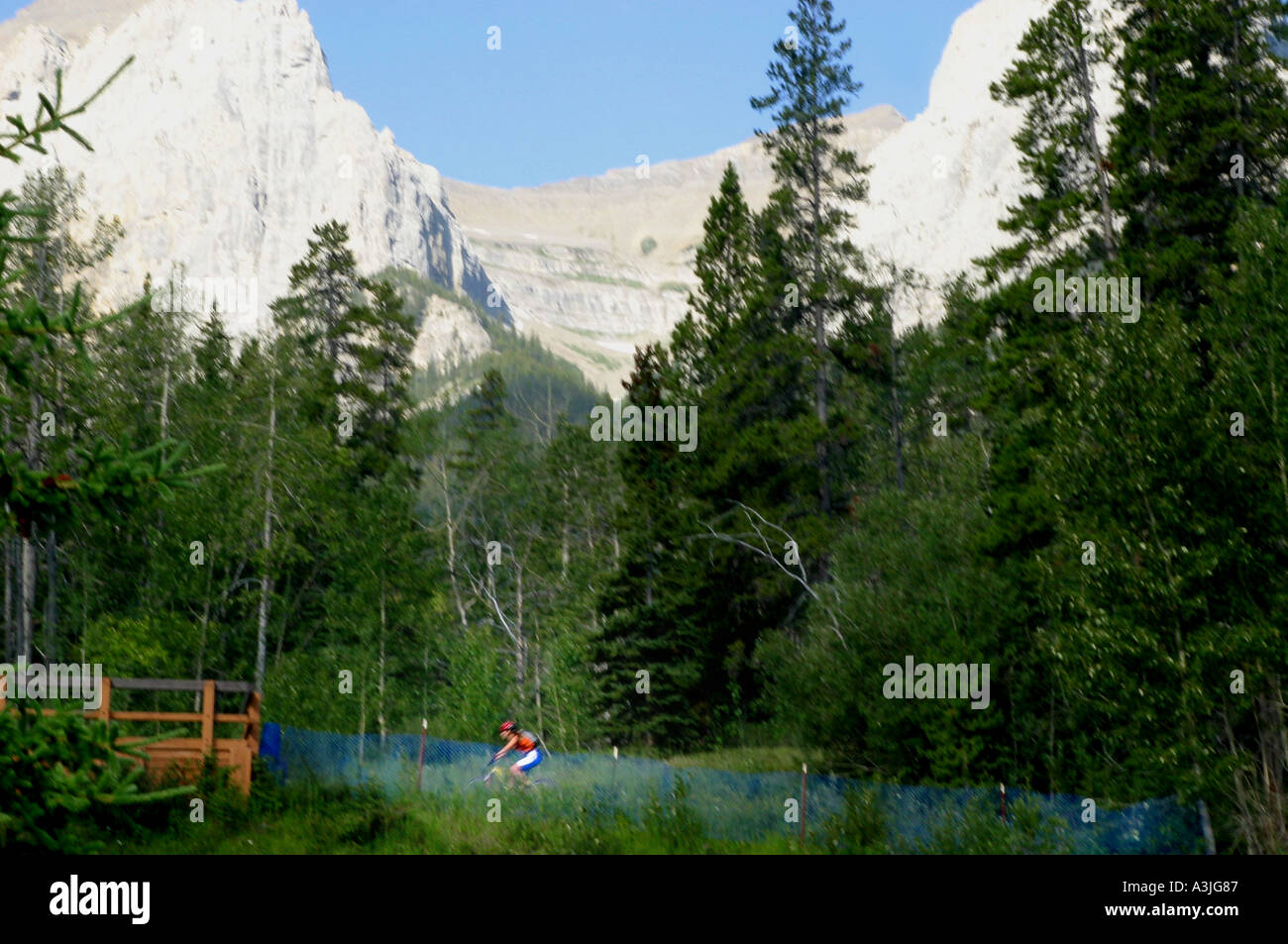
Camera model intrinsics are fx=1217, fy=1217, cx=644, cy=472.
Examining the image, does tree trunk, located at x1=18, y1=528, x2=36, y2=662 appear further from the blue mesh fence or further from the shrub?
the shrub

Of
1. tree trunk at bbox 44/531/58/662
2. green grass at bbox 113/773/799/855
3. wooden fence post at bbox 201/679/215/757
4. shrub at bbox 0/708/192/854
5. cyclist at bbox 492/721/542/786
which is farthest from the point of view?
tree trunk at bbox 44/531/58/662

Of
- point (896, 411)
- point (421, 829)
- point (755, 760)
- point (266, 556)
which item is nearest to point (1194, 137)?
point (755, 760)

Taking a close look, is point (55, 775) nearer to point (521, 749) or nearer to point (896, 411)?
point (521, 749)

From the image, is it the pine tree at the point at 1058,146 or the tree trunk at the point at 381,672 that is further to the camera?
the tree trunk at the point at 381,672

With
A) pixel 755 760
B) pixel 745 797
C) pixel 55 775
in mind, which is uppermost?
pixel 55 775

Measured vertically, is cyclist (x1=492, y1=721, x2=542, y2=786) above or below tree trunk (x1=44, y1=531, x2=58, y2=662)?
below

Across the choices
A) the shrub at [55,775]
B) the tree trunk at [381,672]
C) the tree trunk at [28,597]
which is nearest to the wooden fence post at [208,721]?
the tree trunk at [28,597]

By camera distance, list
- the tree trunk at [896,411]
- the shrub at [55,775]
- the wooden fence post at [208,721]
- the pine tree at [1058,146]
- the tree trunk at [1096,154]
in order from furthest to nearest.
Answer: the tree trunk at [896,411], the pine tree at [1058,146], the tree trunk at [1096,154], the wooden fence post at [208,721], the shrub at [55,775]

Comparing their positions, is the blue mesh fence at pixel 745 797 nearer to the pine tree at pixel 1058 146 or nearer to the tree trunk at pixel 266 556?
the tree trunk at pixel 266 556

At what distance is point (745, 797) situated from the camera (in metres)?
20.7

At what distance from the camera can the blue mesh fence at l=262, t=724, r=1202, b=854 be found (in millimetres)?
19031

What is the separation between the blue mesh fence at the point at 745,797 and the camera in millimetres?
19031

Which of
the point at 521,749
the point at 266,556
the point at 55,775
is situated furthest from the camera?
the point at 266,556

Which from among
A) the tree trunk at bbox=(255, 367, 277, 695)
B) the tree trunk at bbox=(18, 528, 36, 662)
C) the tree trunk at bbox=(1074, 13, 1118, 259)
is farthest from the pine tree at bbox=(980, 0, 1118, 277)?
the tree trunk at bbox=(18, 528, 36, 662)
